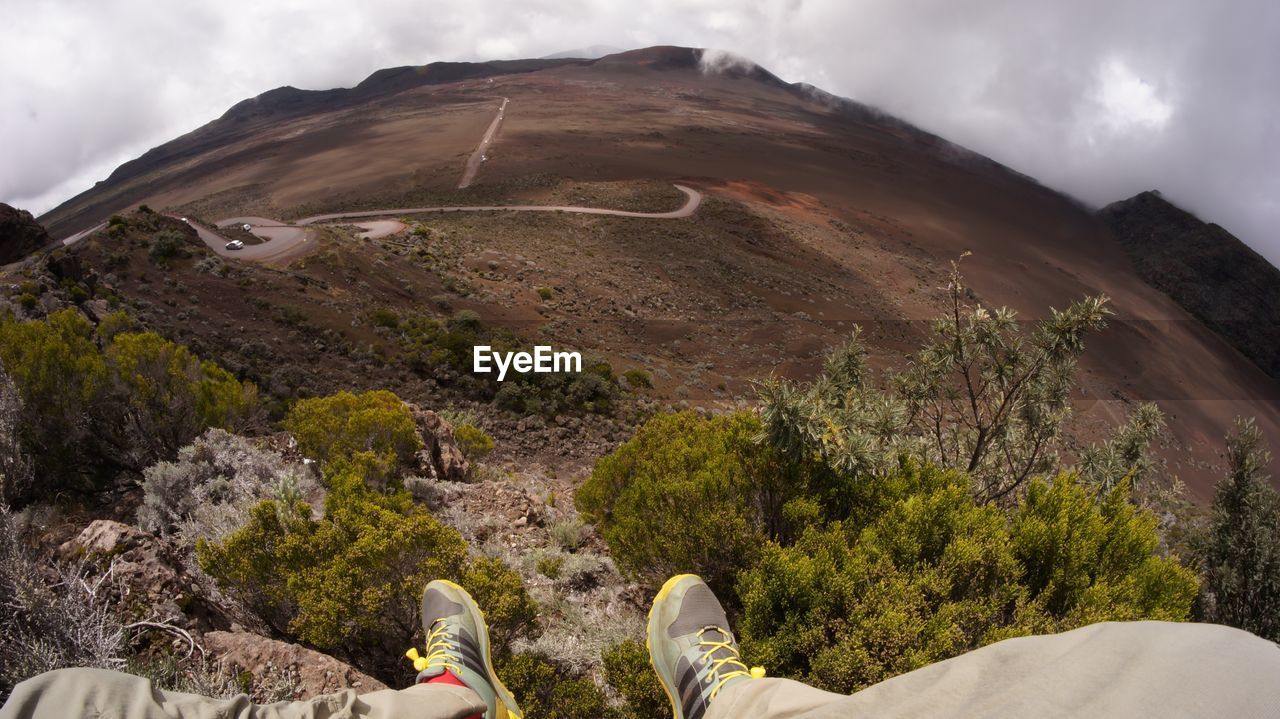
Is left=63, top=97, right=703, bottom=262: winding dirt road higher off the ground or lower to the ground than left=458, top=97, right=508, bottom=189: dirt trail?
lower

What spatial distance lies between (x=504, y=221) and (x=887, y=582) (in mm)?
33086

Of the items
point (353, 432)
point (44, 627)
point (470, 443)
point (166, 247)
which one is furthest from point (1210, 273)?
point (166, 247)

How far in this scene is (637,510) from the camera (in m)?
4.27

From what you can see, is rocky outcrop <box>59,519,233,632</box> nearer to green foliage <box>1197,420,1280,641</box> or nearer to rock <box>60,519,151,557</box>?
rock <box>60,519,151,557</box>

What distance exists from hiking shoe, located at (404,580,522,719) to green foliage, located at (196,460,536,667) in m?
0.20

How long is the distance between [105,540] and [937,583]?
14.9ft

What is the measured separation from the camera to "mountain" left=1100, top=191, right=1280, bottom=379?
54281 millimetres

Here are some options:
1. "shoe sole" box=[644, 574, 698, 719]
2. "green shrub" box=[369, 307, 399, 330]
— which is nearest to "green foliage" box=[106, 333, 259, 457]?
"shoe sole" box=[644, 574, 698, 719]

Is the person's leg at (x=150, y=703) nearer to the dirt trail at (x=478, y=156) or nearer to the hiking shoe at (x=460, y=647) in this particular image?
the hiking shoe at (x=460, y=647)

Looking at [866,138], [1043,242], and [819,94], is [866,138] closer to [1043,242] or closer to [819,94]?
[1043,242]

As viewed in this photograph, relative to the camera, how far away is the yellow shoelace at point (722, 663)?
8.11 feet

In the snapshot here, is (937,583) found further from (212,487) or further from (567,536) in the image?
(212,487)

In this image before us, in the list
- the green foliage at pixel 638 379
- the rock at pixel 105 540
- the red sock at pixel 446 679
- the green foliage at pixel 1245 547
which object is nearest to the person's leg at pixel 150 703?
→ the red sock at pixel 446 679

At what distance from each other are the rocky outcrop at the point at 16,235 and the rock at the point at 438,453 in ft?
67.7
